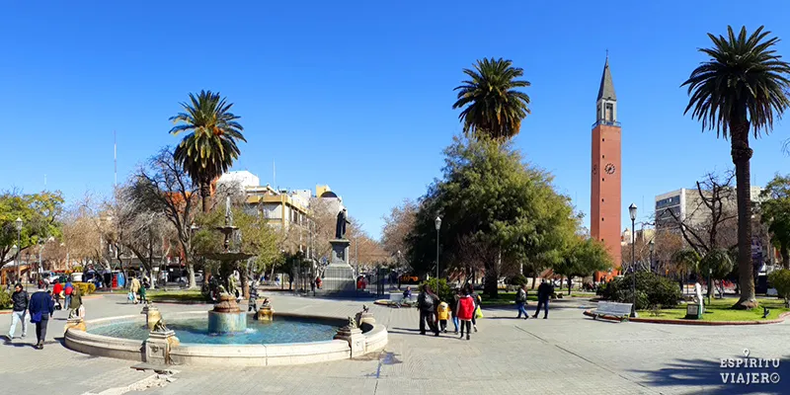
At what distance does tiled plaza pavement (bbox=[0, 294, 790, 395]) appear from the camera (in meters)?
9.80

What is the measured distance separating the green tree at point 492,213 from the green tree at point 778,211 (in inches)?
568

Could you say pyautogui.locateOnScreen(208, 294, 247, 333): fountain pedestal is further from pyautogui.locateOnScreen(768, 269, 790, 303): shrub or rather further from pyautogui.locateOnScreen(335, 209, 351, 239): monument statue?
pyautogui.locateOnScreen(768, 269, 790, 303): shrub

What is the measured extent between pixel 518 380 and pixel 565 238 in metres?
23.3

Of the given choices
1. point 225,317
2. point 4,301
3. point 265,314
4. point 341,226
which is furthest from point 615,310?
point 4,301

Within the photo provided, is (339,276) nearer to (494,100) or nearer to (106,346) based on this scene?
(494,100)

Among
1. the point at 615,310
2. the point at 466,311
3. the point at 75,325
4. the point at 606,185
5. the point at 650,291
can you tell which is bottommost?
the point at 615,310

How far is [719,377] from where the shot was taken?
429 inches

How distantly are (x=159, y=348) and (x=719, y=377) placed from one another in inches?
418

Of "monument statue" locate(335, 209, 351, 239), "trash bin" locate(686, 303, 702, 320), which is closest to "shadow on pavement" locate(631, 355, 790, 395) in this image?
"trash bin" locate(686, 303, 702, 320)

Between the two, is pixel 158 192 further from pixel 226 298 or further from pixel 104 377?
pixel 104 377

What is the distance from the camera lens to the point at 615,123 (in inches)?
3565

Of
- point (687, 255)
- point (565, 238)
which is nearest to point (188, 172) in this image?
point (565, 238)

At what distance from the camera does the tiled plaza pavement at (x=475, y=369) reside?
980cm

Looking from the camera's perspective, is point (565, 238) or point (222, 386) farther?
point (565, 238)
